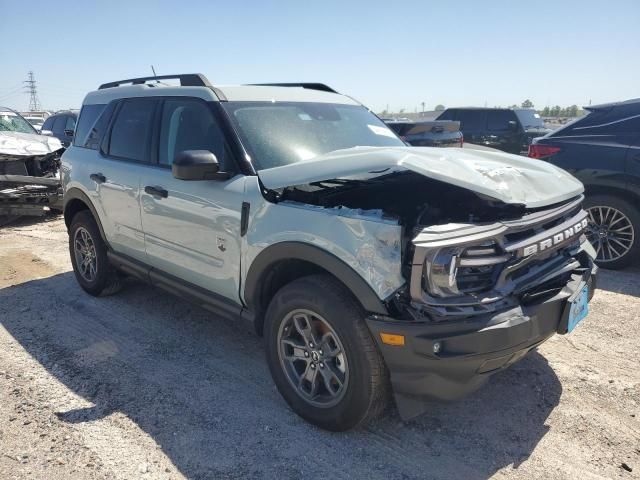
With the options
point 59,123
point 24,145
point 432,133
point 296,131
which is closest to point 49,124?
point 59,123

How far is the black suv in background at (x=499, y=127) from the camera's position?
1351 centimetres

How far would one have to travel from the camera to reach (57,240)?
7.53 metres

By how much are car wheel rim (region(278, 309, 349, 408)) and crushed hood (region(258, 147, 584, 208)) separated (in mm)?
798

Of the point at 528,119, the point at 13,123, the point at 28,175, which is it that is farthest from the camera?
the point at 528,119

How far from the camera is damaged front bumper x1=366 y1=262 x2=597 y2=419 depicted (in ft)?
7.58

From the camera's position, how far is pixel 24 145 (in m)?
8.77

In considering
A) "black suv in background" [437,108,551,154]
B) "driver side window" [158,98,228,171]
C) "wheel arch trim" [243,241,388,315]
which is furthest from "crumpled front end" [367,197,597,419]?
"black suv in background" [437,108,551,154]

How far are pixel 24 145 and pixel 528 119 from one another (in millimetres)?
12765

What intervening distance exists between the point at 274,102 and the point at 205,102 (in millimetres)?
505

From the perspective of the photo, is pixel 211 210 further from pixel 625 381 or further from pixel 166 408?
pixel 625 381

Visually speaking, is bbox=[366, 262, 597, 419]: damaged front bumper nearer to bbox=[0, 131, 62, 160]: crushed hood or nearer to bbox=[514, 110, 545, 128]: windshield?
bbox=[0, 131, 62, 160]: crushed hood

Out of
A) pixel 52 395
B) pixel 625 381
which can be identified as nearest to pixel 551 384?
pixel 625 381

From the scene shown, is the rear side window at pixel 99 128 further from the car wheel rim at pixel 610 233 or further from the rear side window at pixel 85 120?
the car wheel rim at pixel 610 233

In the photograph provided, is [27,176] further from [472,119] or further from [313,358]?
[472,119]
